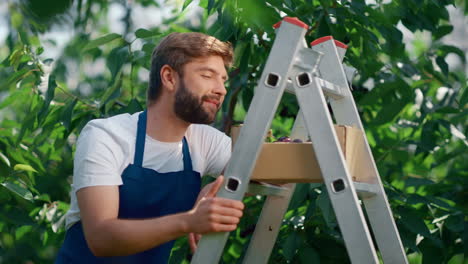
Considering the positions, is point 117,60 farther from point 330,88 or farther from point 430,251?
point 430,251

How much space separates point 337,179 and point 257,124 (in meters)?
0.19

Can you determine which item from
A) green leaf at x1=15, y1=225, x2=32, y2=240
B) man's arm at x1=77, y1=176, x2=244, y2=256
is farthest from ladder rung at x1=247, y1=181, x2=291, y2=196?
green leaf at x1=15, y1=225, x2=32, y2=240

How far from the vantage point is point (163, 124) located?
1.54m

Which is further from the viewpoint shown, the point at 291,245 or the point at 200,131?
the point at 291,245

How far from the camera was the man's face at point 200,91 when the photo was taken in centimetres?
149

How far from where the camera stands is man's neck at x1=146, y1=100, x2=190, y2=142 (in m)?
1.54

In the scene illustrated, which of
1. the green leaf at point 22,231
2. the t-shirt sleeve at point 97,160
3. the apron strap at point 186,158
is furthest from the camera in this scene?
the green leaf at point 22,231

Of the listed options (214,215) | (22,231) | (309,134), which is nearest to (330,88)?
(309,134)

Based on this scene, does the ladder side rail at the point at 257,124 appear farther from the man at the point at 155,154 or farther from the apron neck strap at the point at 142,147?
the apron neck strap at the point at 142,147

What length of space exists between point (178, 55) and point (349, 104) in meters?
0.42

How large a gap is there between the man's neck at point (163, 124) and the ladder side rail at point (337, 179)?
37 centimetres

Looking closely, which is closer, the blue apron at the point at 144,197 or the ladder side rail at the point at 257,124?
the ladder side rail at the point at 257,124

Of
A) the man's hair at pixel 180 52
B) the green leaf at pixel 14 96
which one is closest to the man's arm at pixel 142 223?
the man's hair at pixel 180 52

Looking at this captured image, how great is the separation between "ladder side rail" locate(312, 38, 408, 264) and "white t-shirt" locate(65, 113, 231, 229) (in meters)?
0.32
